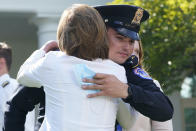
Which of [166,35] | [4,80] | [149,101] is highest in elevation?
[149,101]

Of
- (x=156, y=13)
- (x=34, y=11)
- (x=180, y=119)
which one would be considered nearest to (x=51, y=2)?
(x=34, y=11)

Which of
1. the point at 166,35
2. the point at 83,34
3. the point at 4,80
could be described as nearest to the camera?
the point at 83,34

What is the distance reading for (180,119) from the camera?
34.8 ft

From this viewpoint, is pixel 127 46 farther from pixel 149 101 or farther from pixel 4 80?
pixel 4 80

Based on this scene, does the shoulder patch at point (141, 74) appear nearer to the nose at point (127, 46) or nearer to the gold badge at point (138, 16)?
the nose at point (127, 46)

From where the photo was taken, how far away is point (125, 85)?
1.80m

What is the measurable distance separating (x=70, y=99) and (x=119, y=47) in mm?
448

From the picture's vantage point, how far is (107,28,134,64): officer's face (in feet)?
6.92

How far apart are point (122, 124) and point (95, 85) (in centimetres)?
25

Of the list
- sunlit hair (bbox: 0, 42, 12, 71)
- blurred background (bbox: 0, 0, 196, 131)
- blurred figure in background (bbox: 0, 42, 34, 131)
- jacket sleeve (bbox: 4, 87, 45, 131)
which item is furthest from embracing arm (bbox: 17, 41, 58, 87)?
blurred background (bbox: 0, 0, 196, 131)

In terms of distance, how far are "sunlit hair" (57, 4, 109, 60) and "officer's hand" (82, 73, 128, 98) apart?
0.09 metres

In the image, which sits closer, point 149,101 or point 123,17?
point 149,101

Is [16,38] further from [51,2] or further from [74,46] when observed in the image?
[74,46]

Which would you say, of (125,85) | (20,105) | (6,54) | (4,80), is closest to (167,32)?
(6,54)
